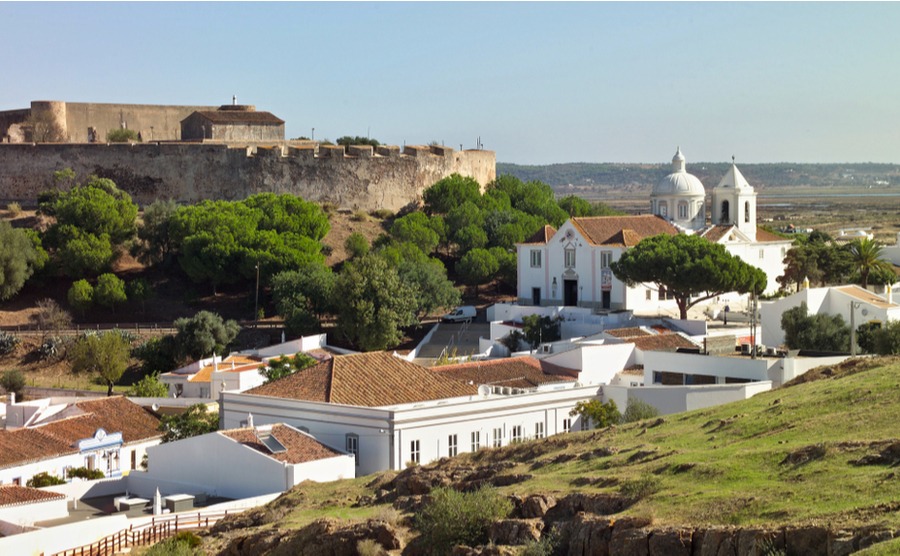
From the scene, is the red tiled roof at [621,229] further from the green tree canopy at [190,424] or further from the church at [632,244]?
the green tree canopy at [190,424]

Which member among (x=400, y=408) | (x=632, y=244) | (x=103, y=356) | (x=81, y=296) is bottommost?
(x=103, y=356)

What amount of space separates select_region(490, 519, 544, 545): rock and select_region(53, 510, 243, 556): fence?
20.9 ft

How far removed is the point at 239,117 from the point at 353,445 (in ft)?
132

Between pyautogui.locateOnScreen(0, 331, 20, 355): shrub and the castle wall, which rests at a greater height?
the castle wall

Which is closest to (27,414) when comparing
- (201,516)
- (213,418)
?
(213,418)

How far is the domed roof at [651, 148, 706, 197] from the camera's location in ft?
159

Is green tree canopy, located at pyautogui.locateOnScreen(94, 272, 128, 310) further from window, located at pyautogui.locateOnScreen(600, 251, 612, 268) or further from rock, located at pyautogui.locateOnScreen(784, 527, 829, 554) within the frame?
rock, located at pyautogui.locateOnScreen(784, 527, 829, 554)

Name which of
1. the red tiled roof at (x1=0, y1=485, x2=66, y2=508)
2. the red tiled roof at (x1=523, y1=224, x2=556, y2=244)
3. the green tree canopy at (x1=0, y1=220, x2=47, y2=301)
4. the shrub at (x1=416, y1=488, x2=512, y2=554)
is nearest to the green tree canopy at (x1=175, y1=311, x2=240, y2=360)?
the green tree canopy at (x1=0, y1=220, x2=47, y2=301)

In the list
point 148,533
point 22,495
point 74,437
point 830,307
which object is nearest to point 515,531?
Result: point 148,533

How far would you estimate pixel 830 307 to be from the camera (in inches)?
1414

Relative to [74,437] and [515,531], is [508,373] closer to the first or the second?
[74,437]

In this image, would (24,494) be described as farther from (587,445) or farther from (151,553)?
(587,445)

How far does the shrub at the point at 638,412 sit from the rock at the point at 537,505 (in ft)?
33.1

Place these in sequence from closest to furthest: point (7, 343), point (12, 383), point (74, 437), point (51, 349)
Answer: point (74, 437), point (12, 383), point (51, 349), point (7, 343)
